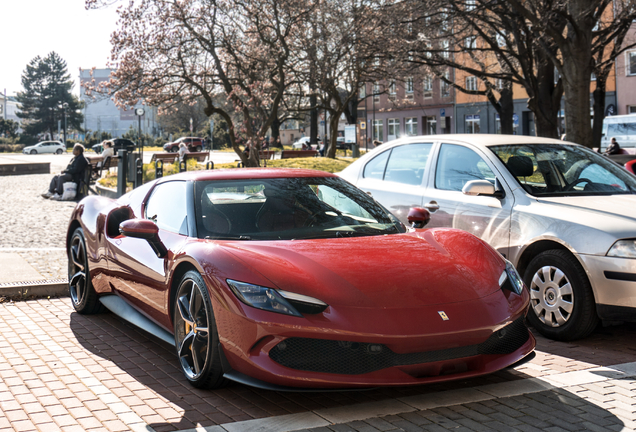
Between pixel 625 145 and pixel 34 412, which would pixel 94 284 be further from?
pixel 625 145

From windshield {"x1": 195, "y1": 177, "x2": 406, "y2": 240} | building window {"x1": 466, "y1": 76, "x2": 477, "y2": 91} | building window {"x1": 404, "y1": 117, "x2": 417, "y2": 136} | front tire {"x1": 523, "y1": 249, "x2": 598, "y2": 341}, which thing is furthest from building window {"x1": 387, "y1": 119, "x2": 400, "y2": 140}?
windshield {"x1": 195, "y1": 177, "x2": 406, "y2": 240}

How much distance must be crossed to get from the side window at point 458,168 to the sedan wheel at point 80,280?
340cm

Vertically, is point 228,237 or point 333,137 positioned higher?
point 333,137

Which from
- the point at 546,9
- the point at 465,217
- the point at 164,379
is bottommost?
the point at 164,379

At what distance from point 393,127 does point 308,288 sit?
237 feet

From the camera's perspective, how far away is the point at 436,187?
273 inches

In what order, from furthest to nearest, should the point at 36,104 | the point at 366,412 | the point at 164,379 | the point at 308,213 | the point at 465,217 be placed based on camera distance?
the point at 36,104 → the point at 465,217 → the point at 308,213 → the point at 164,379 → the point at 366,412

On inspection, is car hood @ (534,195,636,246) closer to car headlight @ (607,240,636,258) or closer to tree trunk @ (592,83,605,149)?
car headlight @ (607,240,636,258)

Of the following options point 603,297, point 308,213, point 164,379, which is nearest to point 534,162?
point 603,297

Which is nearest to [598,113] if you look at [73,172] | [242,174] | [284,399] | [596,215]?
[73,172]

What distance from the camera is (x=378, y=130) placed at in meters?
77.5

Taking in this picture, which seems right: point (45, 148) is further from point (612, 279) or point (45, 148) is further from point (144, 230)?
point (612, 279)

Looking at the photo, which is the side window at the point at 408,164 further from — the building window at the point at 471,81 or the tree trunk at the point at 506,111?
the building window at the point at 471,81

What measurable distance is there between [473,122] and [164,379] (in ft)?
195
